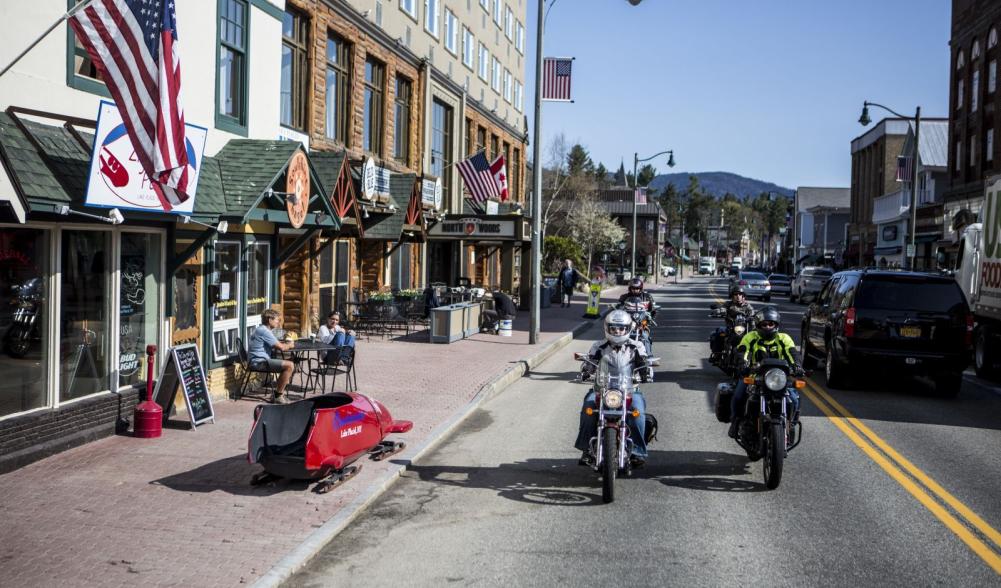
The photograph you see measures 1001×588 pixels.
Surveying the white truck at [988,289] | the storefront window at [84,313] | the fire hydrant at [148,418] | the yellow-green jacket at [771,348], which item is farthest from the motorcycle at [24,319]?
the white truck at [988,289]

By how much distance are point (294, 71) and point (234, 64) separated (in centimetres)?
742

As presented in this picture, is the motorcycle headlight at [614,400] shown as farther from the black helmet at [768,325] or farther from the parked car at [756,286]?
the parked car at [756,286]

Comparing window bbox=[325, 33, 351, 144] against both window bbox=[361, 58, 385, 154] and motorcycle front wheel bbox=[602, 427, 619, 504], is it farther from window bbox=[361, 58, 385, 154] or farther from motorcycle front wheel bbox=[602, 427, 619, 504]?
motorcycle front wheel bbox=[602, 427, 619, 504]

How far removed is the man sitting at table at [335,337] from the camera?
13810 mm

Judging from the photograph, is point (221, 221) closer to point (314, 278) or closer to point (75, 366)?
point (75, 366)

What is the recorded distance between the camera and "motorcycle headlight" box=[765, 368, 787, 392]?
8.84 meters

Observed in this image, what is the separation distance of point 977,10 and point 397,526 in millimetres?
50621

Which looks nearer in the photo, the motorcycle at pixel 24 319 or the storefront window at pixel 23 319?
the storefront window at pixel 23 319

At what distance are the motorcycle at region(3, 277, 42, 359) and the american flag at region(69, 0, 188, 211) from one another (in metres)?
1.55

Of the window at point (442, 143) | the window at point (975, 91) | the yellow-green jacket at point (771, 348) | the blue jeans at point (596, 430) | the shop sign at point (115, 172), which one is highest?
the window at point (975, 91)

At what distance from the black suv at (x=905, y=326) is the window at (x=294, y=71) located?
1243 centimetres

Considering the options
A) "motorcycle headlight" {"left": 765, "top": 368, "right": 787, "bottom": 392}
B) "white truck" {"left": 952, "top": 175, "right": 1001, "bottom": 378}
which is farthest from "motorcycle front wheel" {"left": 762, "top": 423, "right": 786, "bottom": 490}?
"white truck" {"left": 952, "top": 175, "right": 1001, "bottom": 378}

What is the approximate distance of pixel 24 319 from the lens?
30.3ft

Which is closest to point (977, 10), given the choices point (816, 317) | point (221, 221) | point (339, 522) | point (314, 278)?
point (816, 317)
